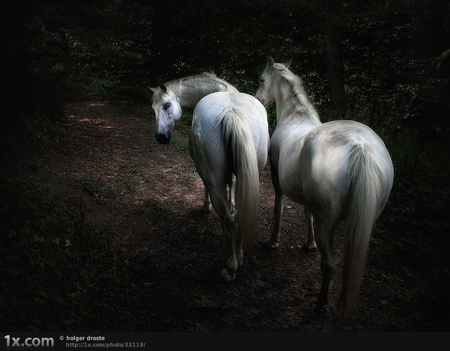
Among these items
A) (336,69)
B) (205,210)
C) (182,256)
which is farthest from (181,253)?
(336,69)

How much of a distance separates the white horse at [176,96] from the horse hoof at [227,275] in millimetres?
1166

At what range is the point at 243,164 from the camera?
8.66 ft

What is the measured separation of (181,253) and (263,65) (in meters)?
4.88

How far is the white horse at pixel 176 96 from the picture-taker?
12.3 feet

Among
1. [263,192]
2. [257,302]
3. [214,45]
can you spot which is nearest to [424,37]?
[263,192]

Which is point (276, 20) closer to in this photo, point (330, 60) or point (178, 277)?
point (330, 60)

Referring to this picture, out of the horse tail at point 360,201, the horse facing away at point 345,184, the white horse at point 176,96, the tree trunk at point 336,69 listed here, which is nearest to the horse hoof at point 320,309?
the horse facing away at point 345,184

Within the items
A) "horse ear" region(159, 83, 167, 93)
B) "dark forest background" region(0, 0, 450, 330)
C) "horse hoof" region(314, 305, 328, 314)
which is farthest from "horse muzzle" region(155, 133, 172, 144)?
"horse hoof" region(314, 305, 328, 314)

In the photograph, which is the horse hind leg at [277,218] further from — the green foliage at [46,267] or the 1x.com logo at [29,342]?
the 1x.com logo at [29,342]

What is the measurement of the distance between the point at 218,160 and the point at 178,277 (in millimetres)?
1347

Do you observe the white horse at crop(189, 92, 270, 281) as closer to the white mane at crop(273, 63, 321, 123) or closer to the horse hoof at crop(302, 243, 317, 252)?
the white mane at crop(273, 63, 321, 123)

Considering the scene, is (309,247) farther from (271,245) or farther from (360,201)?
(360,201)

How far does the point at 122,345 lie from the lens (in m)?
2.15

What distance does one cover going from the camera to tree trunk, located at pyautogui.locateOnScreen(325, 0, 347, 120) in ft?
19.1
